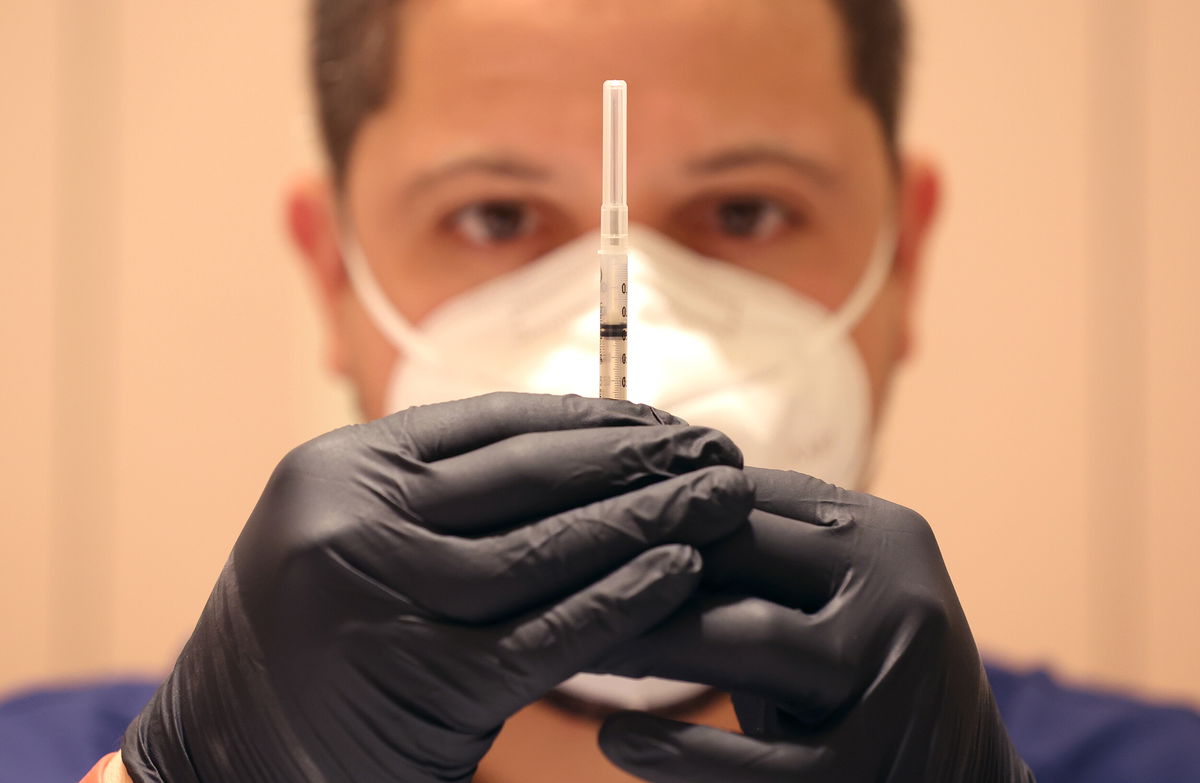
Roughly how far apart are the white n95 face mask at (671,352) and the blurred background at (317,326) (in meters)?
0.96

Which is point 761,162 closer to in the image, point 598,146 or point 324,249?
point 598,146

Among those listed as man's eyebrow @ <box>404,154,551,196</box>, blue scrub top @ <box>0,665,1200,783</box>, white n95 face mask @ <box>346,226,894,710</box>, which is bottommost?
blue scrub top @ <box>0,665,1200,783</box>

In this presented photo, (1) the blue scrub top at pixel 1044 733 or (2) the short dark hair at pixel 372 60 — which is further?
(1) the blue scrub top at pixel 1044 733

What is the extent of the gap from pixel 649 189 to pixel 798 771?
0.63m

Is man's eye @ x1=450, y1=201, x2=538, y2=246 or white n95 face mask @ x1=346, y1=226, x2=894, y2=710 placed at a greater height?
man's eye @ x1=450, y1=201, x2=538, y2=246

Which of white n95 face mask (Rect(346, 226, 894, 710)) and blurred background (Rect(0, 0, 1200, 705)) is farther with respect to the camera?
blurred background (Rect(0, 0, 1200, 705))

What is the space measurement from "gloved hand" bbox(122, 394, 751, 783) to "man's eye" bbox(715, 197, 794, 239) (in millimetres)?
472

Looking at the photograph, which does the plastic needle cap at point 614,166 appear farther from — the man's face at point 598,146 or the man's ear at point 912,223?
the man's ear at point 912,223

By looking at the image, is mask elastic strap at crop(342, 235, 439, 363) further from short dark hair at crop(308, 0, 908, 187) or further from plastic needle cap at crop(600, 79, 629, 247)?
plastic needle cap at crop(600, 79, 629, 247)

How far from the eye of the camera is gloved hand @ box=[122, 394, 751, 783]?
25.4 inches

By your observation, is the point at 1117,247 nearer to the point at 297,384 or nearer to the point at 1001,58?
the point at 1001,58

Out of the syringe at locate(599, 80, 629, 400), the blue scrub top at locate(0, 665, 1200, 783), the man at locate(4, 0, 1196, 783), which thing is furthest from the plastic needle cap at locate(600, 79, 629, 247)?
the blue scrub top at locate(0, 665, 1200, 783)

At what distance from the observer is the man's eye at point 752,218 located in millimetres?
1111

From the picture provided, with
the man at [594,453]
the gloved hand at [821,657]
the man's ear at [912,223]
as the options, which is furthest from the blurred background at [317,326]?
the gloved hand at [821,657]
